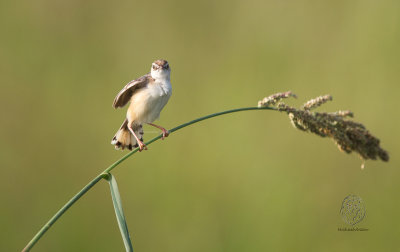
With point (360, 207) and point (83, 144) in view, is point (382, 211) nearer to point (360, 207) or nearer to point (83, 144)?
point (360, 207)

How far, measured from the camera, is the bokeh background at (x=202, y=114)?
489 centimetres

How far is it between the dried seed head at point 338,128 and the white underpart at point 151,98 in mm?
1057

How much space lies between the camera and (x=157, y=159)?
553cm

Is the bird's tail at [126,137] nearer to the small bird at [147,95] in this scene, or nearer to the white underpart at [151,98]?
the small bird at [147,95]

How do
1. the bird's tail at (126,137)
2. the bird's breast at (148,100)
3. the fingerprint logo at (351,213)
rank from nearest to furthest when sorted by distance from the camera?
1. the bird's breast at (148,100)
2. the bird's tail at (126,137)
3. the fingerprint logo at (351,213)

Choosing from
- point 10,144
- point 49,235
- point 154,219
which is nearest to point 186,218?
point 154,219

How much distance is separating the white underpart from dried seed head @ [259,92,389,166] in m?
1.06

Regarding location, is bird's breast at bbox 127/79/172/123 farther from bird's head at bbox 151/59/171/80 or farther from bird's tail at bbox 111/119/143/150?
bird's tail at bbox 111/119/143/150

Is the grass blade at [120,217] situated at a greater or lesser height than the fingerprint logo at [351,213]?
lesser

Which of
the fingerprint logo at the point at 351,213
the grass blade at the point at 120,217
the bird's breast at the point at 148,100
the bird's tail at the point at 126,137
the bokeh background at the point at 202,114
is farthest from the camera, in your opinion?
the bokeh background at the point at 202,114

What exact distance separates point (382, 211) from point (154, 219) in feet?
7.71

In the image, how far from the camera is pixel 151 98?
11.1 feet

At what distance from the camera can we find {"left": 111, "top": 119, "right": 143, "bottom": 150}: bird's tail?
3660 mm

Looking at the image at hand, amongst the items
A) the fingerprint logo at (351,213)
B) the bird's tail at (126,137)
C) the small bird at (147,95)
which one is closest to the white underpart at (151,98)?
the small bird at (147,95)
